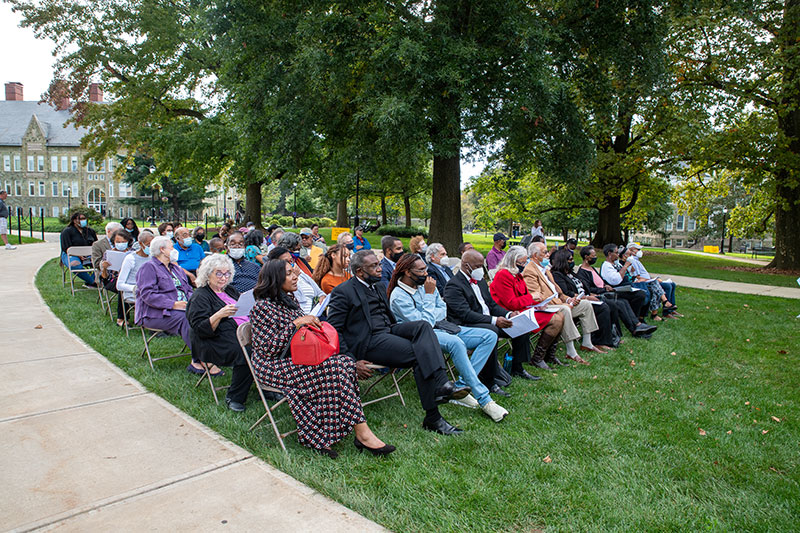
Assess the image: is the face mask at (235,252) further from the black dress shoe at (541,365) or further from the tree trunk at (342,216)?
the tree trunk at (342,216)

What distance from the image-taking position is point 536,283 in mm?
7039

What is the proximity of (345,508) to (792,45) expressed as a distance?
71.1 feet

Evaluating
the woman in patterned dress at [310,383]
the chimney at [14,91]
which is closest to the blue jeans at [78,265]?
the woman in patterned dress at [310,383]

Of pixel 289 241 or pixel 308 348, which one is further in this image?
pixel 289 241

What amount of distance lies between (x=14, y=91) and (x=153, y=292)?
84955mm

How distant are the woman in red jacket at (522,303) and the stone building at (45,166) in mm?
69817

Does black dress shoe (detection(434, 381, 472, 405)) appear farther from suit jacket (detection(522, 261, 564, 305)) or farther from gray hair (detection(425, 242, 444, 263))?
suit jacket (detection(522, 261, 564, 305))

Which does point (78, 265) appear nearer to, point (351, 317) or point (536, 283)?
point (351, 317)

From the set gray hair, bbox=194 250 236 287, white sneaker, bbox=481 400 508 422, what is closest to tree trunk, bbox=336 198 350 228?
gray hair, bbox=194 250 236 287

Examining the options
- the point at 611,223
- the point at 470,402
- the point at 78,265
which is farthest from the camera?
the point at 611,223

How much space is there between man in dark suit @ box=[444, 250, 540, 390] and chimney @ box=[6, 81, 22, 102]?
86.0 meters

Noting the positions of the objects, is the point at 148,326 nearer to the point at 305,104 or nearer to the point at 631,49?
the point at 305,104

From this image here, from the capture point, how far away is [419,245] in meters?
8.28

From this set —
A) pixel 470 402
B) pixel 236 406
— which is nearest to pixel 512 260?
pixel 470 402
